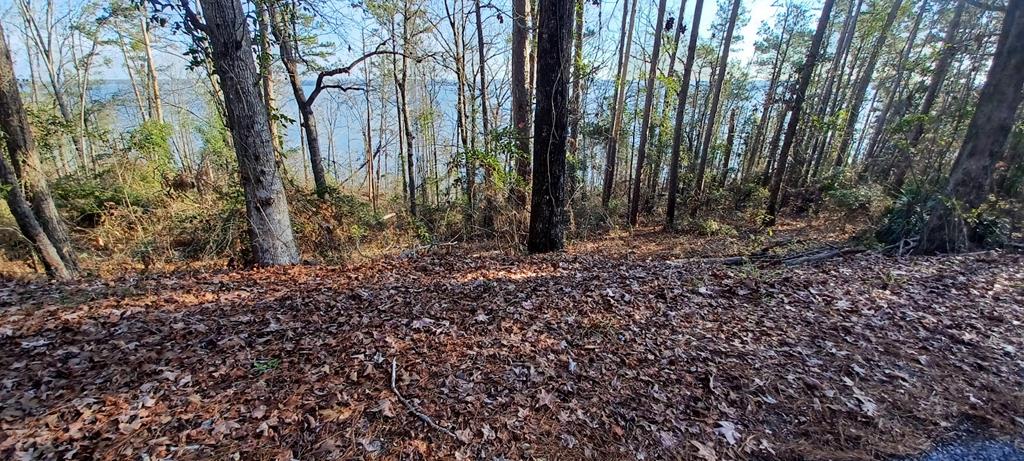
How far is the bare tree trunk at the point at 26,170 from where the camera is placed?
5.12m

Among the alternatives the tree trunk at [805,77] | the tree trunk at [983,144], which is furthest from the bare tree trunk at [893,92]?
the tree trunk at [983,144]

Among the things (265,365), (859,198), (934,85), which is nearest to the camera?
(265,365)

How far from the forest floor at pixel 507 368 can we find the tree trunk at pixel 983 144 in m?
1.66

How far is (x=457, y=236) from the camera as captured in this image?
7.87 metres

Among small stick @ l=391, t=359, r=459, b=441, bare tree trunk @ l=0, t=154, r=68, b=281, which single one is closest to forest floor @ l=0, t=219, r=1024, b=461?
small stick @ l=391, t=359, r=459, b=441

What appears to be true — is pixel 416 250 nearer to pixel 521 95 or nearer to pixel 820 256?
pixel 521 95

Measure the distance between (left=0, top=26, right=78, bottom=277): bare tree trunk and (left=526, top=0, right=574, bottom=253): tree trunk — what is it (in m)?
6.54

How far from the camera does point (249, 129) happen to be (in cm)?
411

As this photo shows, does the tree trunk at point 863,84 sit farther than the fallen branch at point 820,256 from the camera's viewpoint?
Yes

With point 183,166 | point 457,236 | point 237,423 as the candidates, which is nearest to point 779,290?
point 237,423

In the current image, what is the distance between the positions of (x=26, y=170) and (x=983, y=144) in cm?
1290

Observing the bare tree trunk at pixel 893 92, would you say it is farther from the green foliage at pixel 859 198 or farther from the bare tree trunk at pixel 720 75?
the bare tree trunk at pixel 720 75

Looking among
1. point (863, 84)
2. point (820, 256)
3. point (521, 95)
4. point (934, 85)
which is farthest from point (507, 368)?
point (863, 84)

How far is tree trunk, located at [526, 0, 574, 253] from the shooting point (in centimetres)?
457
